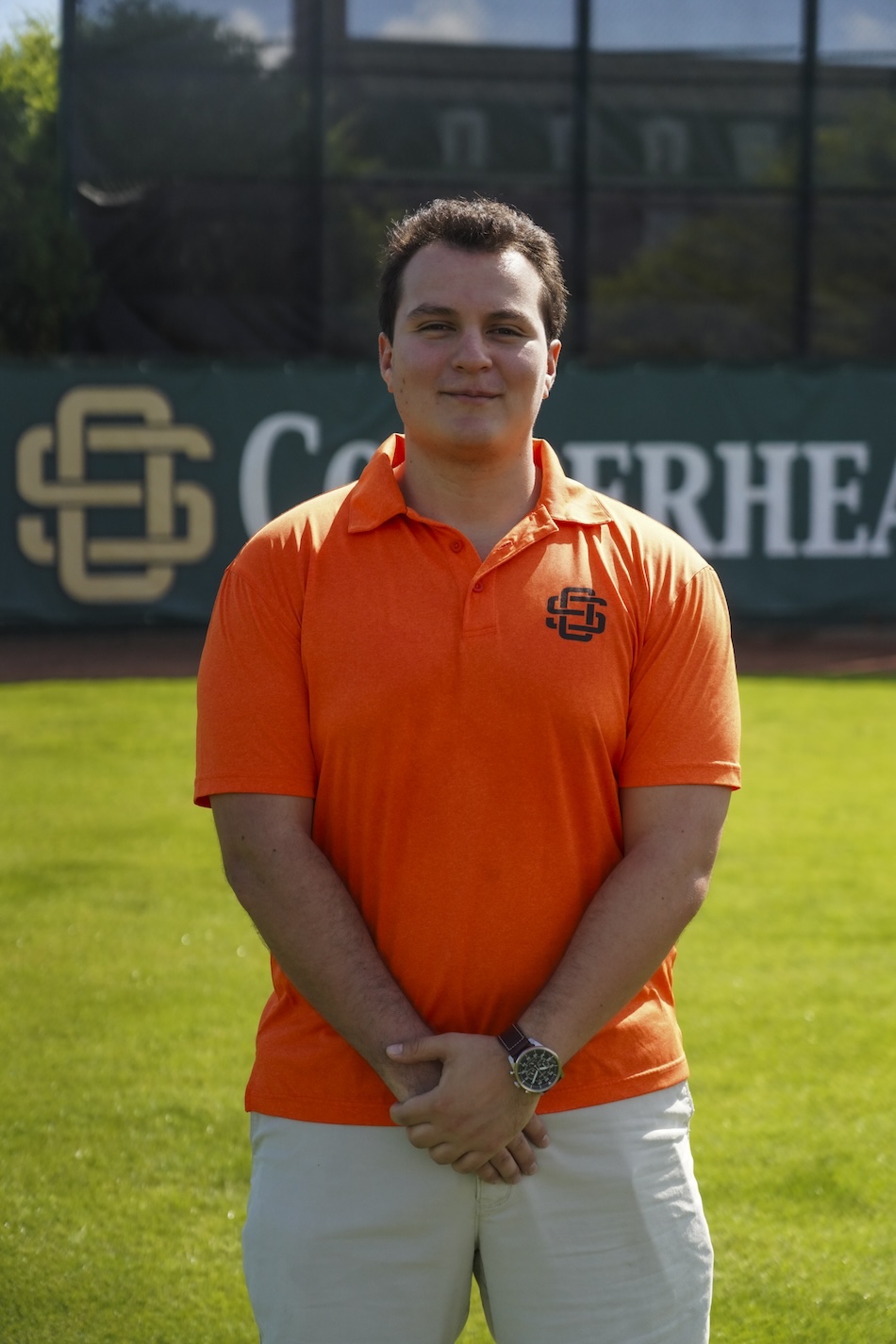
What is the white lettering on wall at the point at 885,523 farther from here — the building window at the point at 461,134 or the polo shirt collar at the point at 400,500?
the polo shirt collar at the point at 400,500

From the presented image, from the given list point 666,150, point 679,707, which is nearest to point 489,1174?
point 679,707

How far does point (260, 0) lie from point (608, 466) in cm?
705

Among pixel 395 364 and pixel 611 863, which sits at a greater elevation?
pixel 395 364

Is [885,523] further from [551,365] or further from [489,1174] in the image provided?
[489,1174]

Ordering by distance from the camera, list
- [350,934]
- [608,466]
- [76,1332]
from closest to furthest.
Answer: [350,934]
[76,1332]
[608,466]

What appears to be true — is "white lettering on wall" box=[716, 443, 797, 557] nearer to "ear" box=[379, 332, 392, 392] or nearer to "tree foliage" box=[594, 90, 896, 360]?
"tree foliage" box=[594, 90, 896, 360]

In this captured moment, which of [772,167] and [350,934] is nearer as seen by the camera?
[350,934]

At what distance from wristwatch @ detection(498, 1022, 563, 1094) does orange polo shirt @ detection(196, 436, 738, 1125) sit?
0.08 metres

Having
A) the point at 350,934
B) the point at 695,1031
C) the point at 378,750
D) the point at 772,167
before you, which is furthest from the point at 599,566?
the point at 772,167

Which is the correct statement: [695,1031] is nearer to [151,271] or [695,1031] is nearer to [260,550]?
[260,550]

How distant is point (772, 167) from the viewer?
16953 millimetres

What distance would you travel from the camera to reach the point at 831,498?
13.2 metres

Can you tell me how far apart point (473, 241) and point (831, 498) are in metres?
11.6

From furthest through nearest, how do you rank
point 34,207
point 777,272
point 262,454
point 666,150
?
point 777,272
point 666,150
point 34,207
point 262,454
